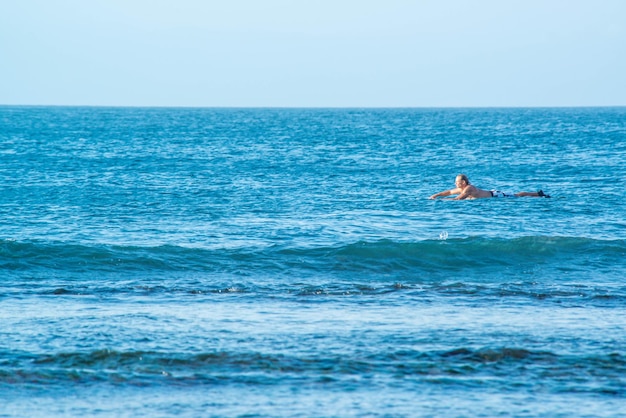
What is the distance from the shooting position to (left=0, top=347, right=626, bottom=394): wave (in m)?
8.79

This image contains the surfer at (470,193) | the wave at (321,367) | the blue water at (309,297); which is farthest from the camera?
the surfer at (470,193)

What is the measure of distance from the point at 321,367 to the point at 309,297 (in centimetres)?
394

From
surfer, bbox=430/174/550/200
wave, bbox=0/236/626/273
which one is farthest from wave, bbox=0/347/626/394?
surfer, bbox=430/174/550/200

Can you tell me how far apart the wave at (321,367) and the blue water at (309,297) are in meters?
0.03

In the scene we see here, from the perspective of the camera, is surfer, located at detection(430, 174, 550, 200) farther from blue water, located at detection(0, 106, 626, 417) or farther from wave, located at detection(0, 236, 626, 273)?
wave, located at detection(0, 236, 626, 273)

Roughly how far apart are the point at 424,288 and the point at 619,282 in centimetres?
340

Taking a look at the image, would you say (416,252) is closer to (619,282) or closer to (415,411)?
(619,282)

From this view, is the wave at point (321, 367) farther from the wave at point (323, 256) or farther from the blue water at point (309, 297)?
the wave at point (323, 256)

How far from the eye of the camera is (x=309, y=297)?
42.9ft

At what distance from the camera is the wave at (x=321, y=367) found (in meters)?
8.79

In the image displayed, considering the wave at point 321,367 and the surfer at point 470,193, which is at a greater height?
the surfer at point 470,193

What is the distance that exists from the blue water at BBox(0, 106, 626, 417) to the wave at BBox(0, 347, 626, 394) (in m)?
0.03

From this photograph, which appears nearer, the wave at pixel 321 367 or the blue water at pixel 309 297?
the blue water at pixel 309 297

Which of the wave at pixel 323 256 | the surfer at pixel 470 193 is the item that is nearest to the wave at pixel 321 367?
the wave at pixel 323 256
